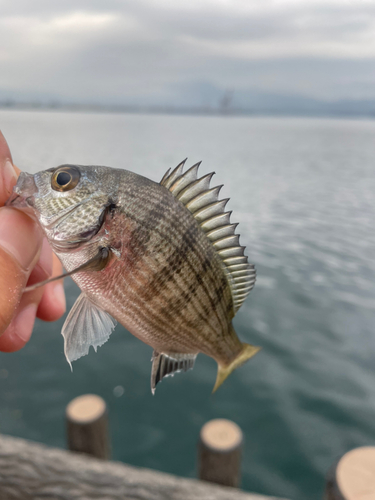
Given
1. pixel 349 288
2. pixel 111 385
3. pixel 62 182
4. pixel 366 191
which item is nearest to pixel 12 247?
pixel 62 182

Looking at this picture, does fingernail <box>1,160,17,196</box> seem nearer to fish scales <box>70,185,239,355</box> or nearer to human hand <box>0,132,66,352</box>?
human hand <box>0,132,66,352</box>

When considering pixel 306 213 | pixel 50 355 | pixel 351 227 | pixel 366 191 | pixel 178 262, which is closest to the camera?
pixel 178 262

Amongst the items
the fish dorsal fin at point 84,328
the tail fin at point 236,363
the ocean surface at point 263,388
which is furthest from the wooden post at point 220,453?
the fish dorsal fin at point 84,328

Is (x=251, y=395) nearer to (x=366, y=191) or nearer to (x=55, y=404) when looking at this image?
(x=55, y=404)

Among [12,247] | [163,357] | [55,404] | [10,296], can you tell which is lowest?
[55,404]

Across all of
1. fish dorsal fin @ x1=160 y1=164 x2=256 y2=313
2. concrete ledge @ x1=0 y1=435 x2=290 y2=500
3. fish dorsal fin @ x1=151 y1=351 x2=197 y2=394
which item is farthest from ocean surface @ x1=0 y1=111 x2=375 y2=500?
fish dorsal fin @ x1=160 y1=164 x2=256 y2=313

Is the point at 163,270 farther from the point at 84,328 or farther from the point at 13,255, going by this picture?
the point at 13,255

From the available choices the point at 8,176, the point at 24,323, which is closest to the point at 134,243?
the point at 8,176
